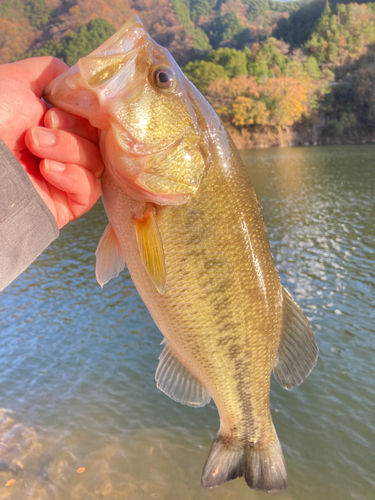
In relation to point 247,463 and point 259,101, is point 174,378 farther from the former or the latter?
point 259,101

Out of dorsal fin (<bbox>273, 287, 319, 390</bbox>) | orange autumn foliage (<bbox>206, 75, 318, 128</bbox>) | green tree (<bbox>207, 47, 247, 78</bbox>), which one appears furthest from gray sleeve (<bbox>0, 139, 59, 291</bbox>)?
green tree (<bbox>207, 47, 247, 78</bbox>)

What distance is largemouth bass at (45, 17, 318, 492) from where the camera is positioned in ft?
6.07

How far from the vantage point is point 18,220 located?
185 centimetres

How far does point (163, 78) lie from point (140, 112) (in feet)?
0.66

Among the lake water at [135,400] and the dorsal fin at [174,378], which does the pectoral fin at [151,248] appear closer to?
the dorsal fin at [174,378]

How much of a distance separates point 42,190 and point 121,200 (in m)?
0.46

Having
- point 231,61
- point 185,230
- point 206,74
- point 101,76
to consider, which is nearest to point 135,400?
point 185,230

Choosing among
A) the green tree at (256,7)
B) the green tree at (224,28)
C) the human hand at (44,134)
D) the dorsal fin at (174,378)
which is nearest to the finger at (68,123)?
the human hand at (44,134)

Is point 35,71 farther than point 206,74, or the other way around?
point 206,74

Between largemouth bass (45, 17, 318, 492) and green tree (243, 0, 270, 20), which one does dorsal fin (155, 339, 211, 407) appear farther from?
green tree (243, 0, 270, 20)

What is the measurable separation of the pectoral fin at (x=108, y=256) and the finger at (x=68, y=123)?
1.76 ft

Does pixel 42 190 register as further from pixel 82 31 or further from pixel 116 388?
pixel 82 31

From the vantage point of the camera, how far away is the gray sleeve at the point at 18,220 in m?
1.75

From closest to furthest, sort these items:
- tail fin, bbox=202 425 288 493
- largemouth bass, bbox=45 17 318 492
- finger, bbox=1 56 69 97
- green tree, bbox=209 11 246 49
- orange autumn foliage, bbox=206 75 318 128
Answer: largemouth bass, bbox=45 17 318 492 → finger, bbox=1 56 69 97 → tail fin, bbox=202 425 288 493 → orange autumn foliage, bbox=206 75 318 128 → green tree, bbox=209 11 246 49
